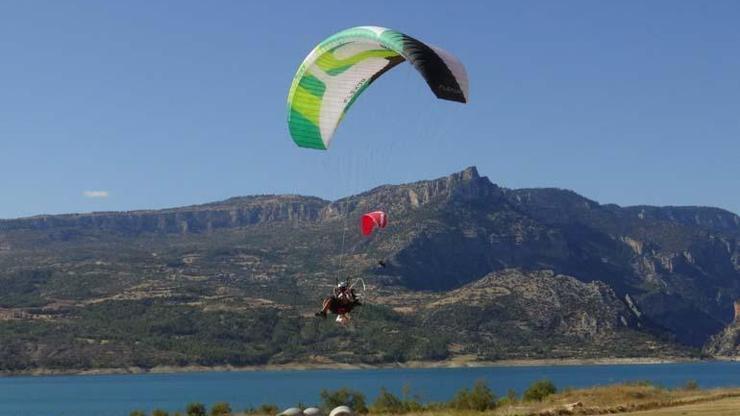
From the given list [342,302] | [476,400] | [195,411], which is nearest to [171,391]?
[195,411]

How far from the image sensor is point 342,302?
33.0 meters

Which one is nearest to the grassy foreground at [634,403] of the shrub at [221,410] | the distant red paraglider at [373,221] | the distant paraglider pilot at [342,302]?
the distant red paraglider at [373,221]

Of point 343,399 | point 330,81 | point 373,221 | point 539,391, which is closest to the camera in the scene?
point 373,221

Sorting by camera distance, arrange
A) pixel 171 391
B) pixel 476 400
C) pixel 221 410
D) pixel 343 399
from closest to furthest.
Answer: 1. pixel 476 400
2. pixel 221 410
3. pixel 343 399
4. pixel 171 391

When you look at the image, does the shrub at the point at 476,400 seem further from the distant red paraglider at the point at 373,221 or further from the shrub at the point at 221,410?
the distant red paraglider at the point at 373,221

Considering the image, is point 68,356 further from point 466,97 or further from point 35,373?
point 466,97

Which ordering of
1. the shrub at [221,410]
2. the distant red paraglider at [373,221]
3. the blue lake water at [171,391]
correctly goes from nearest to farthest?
the distant red paraglider at [373,221], the shrub at [221,410], the blue lake water at [171,391]

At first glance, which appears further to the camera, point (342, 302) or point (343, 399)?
point (343, 399)

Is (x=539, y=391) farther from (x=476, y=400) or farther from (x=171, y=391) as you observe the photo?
(x=171, y=391)

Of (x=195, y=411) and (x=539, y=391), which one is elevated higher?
(x=539, y=391)

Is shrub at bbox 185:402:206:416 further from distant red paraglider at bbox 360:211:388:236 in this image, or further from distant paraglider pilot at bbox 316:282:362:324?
distant paraglider pilot at bbox 316:282:362:324

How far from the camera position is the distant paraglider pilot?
32.7 meters

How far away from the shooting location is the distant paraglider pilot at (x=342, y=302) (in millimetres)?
32688

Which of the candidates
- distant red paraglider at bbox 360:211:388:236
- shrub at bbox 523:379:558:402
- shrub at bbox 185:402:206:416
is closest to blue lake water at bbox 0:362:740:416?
shrub at bbox 523:379:558:402
